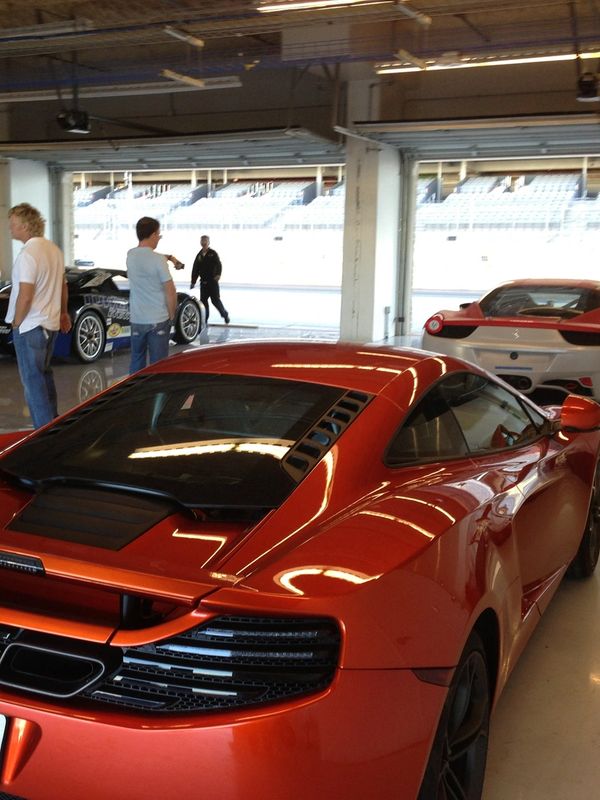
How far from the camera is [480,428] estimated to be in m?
2.74

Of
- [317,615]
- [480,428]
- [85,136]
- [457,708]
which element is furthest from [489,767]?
[85,136]

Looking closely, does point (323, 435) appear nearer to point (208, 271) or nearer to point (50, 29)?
point (50, 29)

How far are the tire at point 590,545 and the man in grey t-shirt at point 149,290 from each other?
4033 millimetres

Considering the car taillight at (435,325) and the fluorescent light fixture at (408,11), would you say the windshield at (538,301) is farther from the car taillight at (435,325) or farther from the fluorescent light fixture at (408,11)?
the fluorescent light fixture at (408,11)

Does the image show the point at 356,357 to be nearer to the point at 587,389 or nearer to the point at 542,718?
the point at 542,718

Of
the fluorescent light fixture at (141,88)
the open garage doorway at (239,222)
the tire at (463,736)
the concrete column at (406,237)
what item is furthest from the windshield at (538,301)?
the open garage doorway at (239,222)

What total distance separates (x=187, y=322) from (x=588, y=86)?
6236 millimetres

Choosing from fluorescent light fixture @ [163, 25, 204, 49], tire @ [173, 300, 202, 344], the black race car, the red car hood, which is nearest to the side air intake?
the red car hood

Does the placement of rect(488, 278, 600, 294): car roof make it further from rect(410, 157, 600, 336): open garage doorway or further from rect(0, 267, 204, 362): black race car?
rect(410, 157, 600, 336): open garage doorway

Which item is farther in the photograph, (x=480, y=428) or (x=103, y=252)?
(x=103, y=252)

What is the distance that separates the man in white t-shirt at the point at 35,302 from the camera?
18.1 feet

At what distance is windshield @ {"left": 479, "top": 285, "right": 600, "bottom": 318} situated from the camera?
725 centimetres

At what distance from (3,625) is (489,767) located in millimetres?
1483

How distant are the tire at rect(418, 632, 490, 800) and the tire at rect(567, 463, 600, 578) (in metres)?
1.76
